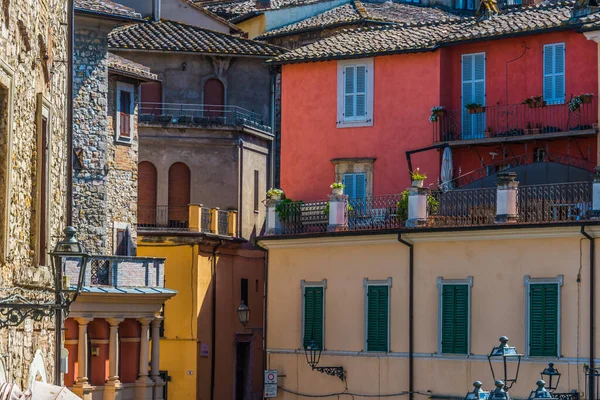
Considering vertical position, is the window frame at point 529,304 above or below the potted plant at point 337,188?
below

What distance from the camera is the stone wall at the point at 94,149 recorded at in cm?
4731

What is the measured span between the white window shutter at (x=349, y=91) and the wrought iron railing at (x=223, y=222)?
9447mm

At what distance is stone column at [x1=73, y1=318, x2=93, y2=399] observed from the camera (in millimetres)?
43969

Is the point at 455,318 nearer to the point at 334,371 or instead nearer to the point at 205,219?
the point at 334,371

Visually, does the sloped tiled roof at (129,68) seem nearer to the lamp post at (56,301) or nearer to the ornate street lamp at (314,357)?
the ornate street lamp at (314,357)

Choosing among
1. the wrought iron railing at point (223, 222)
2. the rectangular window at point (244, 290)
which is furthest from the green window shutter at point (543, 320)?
the wrought iron railing at point (223, 222)

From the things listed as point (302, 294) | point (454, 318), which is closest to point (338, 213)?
point (302, 294)

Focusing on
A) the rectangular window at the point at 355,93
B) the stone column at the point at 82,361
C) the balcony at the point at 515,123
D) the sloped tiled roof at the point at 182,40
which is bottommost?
the stone column at the point at 82,361

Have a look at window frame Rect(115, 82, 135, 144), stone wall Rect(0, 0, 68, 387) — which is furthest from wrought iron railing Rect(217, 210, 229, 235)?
stone wall Rect(0, 0, 68, 387)

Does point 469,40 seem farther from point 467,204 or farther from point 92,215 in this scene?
point 92,215

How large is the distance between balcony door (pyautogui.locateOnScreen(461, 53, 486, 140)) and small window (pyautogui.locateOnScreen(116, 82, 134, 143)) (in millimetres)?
11393

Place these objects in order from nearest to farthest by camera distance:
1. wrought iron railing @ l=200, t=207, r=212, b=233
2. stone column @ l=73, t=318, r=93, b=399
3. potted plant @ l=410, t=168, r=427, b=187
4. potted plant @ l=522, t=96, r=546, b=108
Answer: potted plant @ l=410, t=168, r=427, b=187 → potted plant @ l=522, t=96, r=546, b=108 → stone column @ l=73, t=318, r=93, b=399 → wrought iron railing @ l=200, t=207, r=212, b=233

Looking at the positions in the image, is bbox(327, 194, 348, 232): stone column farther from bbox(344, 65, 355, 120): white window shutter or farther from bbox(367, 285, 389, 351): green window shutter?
bbox(344, 65, 355, 120): white window shutter

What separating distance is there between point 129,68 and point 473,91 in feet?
39.3
